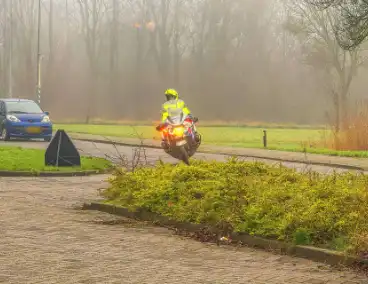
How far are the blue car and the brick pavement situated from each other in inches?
725

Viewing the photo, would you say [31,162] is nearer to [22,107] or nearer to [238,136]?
[22,107]

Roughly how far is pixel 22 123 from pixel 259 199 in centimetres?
2112

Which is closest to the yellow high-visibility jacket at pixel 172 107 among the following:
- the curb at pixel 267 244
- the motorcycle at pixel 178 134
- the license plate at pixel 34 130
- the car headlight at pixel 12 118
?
the motorcycle at pixel 178 134

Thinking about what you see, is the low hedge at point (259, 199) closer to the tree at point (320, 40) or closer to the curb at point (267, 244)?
the curb at point (267, 244)

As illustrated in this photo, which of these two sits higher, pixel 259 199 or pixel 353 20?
pixel 353 20

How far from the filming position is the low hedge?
7.51m

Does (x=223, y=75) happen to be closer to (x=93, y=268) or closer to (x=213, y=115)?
(x=213, y=115)

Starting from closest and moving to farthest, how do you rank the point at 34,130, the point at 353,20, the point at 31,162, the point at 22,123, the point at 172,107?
the point at 172,107
the point at 31,162
the point at 353,20
the point at 22,123
the point at 34,130

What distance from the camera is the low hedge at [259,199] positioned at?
24.6 feet

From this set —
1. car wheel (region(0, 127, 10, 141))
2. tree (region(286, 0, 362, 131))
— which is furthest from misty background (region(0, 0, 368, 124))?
car wheel (region(0, 127, 10, 141))

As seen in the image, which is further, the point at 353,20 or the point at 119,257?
the point at 353,20

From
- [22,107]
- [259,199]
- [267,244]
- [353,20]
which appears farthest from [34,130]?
[267,244]

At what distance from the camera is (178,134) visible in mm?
15930

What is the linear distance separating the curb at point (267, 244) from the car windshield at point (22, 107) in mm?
19766
